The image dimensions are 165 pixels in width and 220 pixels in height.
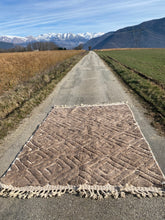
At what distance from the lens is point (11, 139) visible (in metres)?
5.25

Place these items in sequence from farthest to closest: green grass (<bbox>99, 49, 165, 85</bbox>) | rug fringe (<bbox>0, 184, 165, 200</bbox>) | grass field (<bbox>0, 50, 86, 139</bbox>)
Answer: green grass (<bbox>99, 49, 165, 85</bbox>), grass field (<bbox>0, 50, 86, 139</bbox>), rug fringe (<bbox>0, 184, 165, 200</bbox>)

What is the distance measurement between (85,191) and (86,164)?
0.71 meters

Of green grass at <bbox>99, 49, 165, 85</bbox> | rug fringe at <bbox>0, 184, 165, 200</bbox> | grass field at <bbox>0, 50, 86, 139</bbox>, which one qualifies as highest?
green grass at <bbox>99, 49, 165, 85</bbox>

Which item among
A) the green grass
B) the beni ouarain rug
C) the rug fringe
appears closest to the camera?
the rug fringe

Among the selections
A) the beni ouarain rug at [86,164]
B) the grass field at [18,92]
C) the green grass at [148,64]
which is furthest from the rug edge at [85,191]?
the green grass at [148,64]

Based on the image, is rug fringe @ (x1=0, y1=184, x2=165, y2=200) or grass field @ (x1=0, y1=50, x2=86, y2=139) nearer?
rug fringe @ (x1=0, y1=184, x2=165, y2=200)

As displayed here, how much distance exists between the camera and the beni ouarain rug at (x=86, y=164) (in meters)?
3.19

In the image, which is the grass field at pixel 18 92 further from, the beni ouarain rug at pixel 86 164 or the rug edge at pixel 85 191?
the rug edge at pixel 85 191

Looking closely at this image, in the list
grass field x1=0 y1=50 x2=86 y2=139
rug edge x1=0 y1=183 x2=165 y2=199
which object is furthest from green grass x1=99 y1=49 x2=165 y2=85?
rug edge x1=0 y1=183 x2=165 y2=199

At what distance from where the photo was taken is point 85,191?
3.16 m

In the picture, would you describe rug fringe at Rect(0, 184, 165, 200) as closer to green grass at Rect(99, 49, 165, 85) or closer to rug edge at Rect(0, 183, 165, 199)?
rug edge at Rect(0, 183, 165, 199)

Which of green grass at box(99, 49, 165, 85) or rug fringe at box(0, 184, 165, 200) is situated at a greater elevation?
green grass at box(99, 49, 165, 85)

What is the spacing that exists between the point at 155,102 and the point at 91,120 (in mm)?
3268

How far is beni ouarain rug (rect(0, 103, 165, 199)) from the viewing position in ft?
10.5
